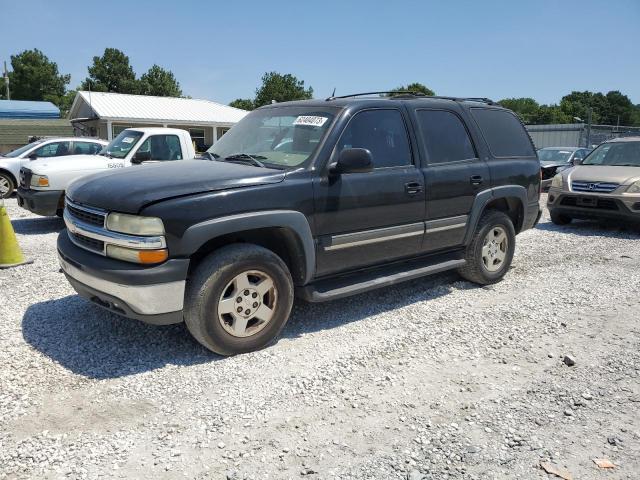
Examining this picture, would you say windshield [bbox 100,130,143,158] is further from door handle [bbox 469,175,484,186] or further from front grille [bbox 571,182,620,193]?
front grille [bbox 571,182,620,193]

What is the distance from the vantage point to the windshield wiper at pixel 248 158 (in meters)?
4.39

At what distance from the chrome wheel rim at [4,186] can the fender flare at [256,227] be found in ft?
38.4

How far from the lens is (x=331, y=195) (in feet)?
14.0

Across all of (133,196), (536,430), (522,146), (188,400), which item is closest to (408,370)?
(536,430)

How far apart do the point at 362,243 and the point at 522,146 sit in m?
2.97

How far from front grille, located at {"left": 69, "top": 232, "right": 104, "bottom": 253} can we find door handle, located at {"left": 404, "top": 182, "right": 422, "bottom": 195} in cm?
263

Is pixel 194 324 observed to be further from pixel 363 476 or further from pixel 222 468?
pixel 363 476

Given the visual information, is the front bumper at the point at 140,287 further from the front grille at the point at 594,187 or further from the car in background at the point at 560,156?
the car in background at the point at 560,156

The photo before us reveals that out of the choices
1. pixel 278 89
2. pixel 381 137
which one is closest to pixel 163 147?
pixel 381 137

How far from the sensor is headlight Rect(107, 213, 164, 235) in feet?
11.5

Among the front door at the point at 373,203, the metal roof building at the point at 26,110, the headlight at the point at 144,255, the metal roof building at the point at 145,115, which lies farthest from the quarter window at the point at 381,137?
the metal roof building at the point at 26,110

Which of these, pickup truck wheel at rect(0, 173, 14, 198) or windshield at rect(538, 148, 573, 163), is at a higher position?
windshield at rect(538, 148, 573, 163)

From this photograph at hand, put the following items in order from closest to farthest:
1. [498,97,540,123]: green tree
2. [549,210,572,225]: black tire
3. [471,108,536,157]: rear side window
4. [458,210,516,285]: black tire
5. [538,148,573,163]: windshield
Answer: [458,210,516,285]: black tire < [471,108,536,157]: rear side window < [549,210,572,225]: black tire < [538,148,573,163]: windshield < [498,97,540,123]: green tree

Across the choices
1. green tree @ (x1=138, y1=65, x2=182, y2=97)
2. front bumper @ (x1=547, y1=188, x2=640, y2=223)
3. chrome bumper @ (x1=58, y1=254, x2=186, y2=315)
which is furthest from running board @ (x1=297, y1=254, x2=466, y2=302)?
green tree @ (x1=138, y1=65, x2=182, y2=97)
